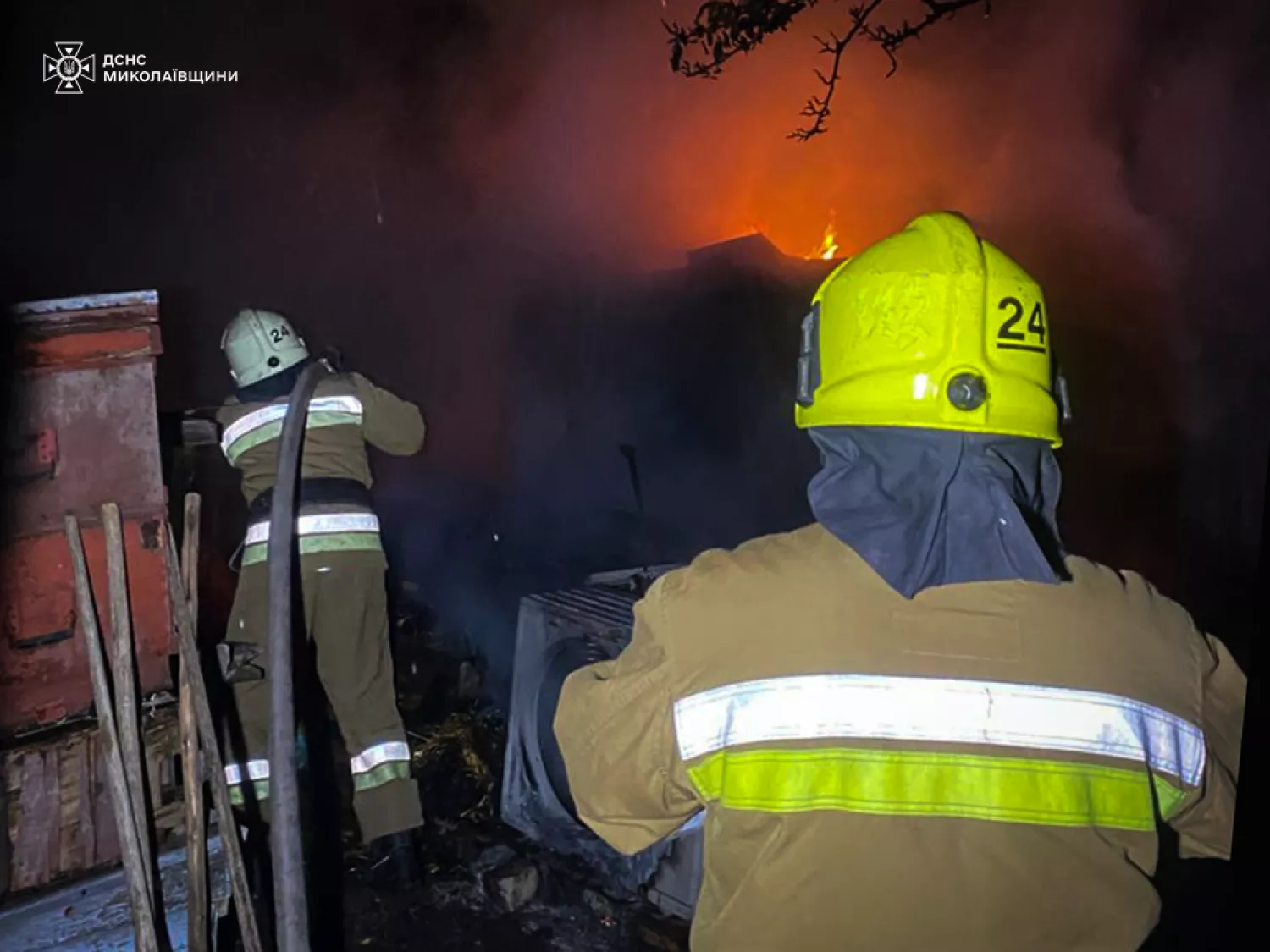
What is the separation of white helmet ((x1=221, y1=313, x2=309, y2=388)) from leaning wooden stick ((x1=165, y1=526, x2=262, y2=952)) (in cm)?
116

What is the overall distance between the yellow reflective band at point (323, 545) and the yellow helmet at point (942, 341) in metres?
2.55

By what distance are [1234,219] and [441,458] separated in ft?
16.8

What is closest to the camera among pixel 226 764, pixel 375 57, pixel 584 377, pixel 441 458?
pixel 226 764

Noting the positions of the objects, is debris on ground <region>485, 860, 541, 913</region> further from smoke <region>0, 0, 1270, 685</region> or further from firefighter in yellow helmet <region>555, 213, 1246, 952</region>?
smoke <region>0, 0, 1270, 685</region>

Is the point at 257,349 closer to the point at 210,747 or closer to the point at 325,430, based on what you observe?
the point at 325,430

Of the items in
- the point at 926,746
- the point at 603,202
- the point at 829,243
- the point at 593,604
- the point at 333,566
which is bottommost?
the point at 593,604

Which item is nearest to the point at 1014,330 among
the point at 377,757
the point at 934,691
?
the point at 934,691

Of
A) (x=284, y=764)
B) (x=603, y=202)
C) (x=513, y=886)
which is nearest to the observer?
(x=284, y=764)

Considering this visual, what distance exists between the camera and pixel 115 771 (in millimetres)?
2621

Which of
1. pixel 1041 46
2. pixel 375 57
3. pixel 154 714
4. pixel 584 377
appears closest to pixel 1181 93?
pixel 1041 46

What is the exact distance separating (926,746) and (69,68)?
15.1 ft

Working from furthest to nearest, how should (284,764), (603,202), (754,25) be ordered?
1. (603,202)
2. (754,25)
3. (284,764)

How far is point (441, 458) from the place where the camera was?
7.57 metres

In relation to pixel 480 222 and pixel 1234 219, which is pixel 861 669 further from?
pixel 480 222
